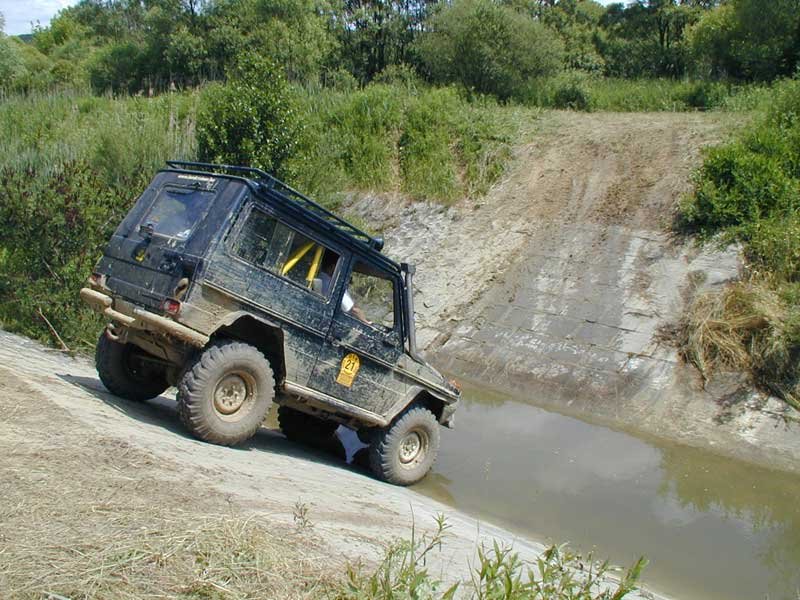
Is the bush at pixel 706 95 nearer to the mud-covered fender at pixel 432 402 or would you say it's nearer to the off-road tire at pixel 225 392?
the mud-covered fender at pixel 432 402

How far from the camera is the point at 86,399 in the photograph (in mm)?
7406

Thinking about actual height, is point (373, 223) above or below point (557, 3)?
below

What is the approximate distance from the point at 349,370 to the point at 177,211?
88.3 inches

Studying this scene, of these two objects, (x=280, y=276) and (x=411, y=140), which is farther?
(x=411, y=140)

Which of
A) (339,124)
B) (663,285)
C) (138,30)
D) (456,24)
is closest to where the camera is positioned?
(663,285)

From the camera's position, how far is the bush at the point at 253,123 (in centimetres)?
1717

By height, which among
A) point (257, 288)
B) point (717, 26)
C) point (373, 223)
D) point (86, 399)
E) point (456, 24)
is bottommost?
point (86, 399)

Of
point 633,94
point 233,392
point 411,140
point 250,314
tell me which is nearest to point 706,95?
point 633,94

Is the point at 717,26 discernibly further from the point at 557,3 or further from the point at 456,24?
the point at 557,3

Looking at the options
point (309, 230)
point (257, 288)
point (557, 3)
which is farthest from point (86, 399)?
point (557, 3)

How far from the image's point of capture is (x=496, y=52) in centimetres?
2780

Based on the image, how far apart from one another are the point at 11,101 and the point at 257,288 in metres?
24.0

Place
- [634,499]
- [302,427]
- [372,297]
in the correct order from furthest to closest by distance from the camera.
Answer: [302,427] < [634,499] < [372,297]

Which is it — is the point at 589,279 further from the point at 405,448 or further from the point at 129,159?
the point at 129,159
